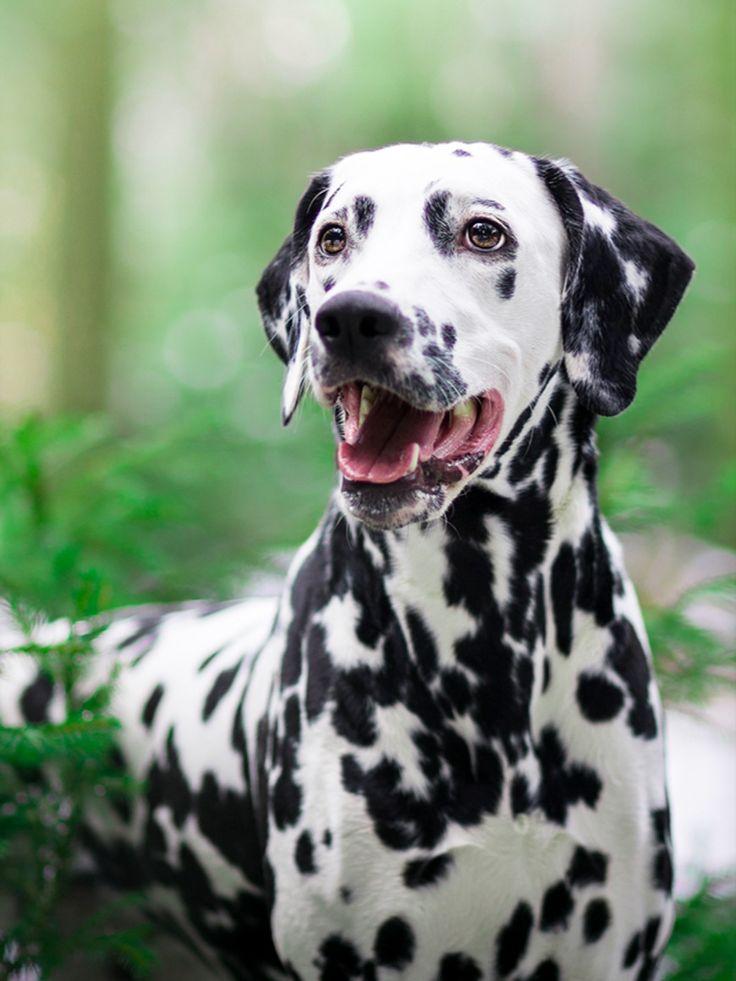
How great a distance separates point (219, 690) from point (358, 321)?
1.30 m

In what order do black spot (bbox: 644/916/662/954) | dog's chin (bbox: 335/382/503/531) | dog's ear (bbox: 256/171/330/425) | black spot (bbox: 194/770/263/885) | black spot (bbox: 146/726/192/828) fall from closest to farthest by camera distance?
dog's chin (bbox: 335/382/503/531) → black spot (bbox: 644/916/662/954) → dog's ear (bbox: 256/171/330/425) → black spot (bbox: 194/770/263/885) → black spot (bbox: 146/726/192/828)

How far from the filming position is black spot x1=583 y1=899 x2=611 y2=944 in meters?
2.41

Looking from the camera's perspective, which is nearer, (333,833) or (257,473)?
(333,833)

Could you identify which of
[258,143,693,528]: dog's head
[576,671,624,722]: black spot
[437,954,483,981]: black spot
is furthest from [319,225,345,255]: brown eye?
[437,954,483,981]: black spot

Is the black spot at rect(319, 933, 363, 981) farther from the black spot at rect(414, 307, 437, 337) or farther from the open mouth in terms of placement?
Answer: the black spot at rect(414, 307, 437, 337)

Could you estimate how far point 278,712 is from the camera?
2.61 metres

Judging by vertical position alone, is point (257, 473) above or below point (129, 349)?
above

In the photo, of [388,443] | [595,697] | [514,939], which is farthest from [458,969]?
[388,443]

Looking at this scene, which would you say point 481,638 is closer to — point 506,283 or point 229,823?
point 506,283

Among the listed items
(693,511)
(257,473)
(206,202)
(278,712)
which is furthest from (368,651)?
(206,202)

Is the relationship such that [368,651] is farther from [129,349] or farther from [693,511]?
[129,349]

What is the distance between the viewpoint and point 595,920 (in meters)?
2.42

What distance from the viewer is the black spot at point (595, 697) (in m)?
2.45

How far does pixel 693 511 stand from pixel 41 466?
7.26 feet
